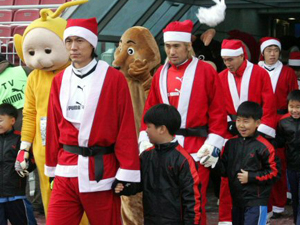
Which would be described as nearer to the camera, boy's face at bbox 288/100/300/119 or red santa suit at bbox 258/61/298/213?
boy's face at bbox 288/100/300/119

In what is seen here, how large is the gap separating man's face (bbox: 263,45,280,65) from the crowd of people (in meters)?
1.07

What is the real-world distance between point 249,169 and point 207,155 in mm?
525

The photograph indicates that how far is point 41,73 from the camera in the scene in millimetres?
6617

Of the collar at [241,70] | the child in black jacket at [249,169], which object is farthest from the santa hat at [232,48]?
the child in black jacket at [249,169]

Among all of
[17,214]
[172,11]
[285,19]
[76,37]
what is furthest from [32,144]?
[285,19]

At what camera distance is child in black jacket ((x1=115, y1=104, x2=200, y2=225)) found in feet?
15.8

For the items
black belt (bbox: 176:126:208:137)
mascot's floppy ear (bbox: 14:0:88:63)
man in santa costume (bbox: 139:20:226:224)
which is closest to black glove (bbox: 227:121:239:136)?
man in santa costume (bbox: 139:20:226:224)

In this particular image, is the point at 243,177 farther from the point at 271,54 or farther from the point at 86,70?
the point at 271,54

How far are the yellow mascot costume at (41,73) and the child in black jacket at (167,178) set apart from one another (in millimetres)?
1542

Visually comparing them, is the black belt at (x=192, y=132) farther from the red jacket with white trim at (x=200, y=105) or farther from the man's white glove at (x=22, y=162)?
the man's white glove at (x=22, y=162)

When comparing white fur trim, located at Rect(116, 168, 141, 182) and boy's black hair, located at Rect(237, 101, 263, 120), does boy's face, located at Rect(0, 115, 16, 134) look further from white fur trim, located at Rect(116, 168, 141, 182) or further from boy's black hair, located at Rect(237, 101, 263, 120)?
boy's black hair, located at Rect(237, 101, 263, 120)

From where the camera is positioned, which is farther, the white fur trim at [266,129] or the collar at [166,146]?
the white fur trim at [266,129]

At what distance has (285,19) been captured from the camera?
12.7m

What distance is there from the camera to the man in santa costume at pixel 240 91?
22.7 ft
